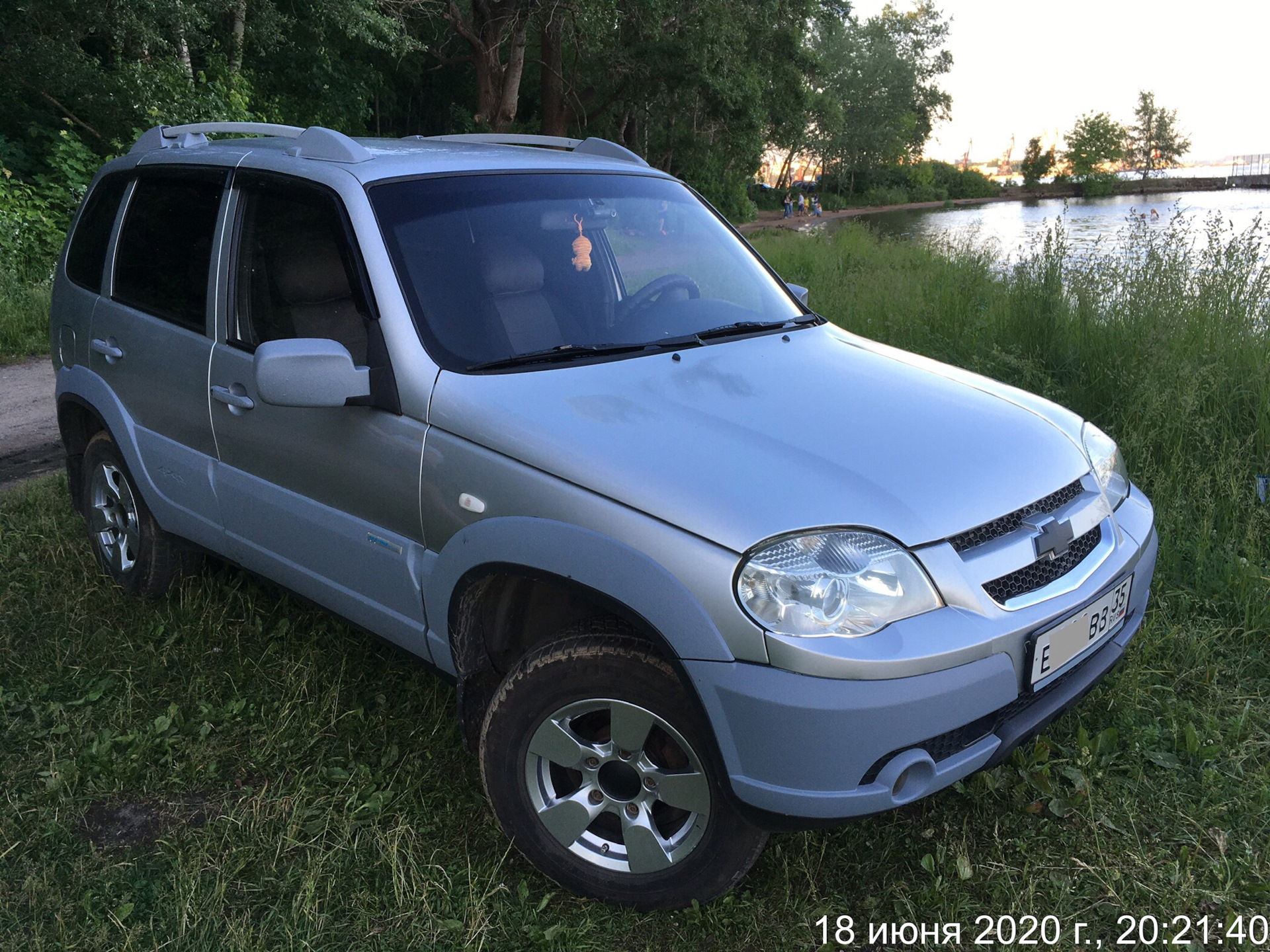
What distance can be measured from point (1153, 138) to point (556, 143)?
432ft

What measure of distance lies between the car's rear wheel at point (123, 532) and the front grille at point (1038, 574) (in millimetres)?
2928

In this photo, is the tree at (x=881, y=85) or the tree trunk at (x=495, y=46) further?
the tree at (x=881, y=85)

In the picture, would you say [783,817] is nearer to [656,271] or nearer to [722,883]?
[722,883]

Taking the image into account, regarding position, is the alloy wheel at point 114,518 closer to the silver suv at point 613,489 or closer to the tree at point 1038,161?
the silver suv at point 613,489

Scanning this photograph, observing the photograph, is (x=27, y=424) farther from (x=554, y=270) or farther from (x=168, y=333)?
(x=554, y=270)

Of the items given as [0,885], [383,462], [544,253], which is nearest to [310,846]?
[0,885]

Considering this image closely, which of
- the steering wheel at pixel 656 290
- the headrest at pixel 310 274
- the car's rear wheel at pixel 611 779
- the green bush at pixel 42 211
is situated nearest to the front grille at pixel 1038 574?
the car's rear wheel at pixel 611 779

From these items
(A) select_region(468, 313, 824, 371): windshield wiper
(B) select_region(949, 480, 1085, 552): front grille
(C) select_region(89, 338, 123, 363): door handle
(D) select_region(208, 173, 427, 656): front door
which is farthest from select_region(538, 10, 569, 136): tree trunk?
(B) select_region(949, 480, 1085, 552): front grille

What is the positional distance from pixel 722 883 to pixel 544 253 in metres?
1.84

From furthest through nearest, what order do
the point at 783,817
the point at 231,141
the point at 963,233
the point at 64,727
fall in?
the point at 963,233 → the point at 231,141 → the point at 64,727 → the point at 783,817

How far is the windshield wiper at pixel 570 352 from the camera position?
2.62 metres

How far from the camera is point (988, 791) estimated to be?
2867mm

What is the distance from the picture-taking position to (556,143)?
4098 millimetres

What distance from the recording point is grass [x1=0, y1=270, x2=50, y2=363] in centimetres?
996
